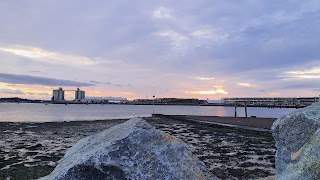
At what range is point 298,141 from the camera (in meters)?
5.26

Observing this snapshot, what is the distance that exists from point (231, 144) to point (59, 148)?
13729 millimetres

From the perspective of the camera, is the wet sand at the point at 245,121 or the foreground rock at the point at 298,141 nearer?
the foreground rock at the point at 298,141

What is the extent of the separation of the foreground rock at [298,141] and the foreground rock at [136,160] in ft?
4.85

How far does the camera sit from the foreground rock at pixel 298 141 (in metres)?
3.31

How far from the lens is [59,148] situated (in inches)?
932

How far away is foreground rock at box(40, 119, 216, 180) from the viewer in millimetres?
4617

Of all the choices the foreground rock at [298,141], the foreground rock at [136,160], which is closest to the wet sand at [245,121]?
the foreground rock at [298,141]

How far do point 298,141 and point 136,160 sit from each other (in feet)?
9.02

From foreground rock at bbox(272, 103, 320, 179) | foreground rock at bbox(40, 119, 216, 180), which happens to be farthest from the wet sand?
foreground rock at bbox(40, 119, 216, 180)

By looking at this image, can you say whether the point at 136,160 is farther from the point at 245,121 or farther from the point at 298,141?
the point at 245,121

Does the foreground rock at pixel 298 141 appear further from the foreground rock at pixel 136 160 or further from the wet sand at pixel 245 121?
the wet sand at pixel 245 121

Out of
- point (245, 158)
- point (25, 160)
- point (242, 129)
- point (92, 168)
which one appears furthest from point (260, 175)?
point (242, 129)

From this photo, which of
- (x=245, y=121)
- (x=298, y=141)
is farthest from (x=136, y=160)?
(x=245, y=121)

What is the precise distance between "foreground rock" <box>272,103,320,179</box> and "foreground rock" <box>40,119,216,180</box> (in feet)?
4.85
